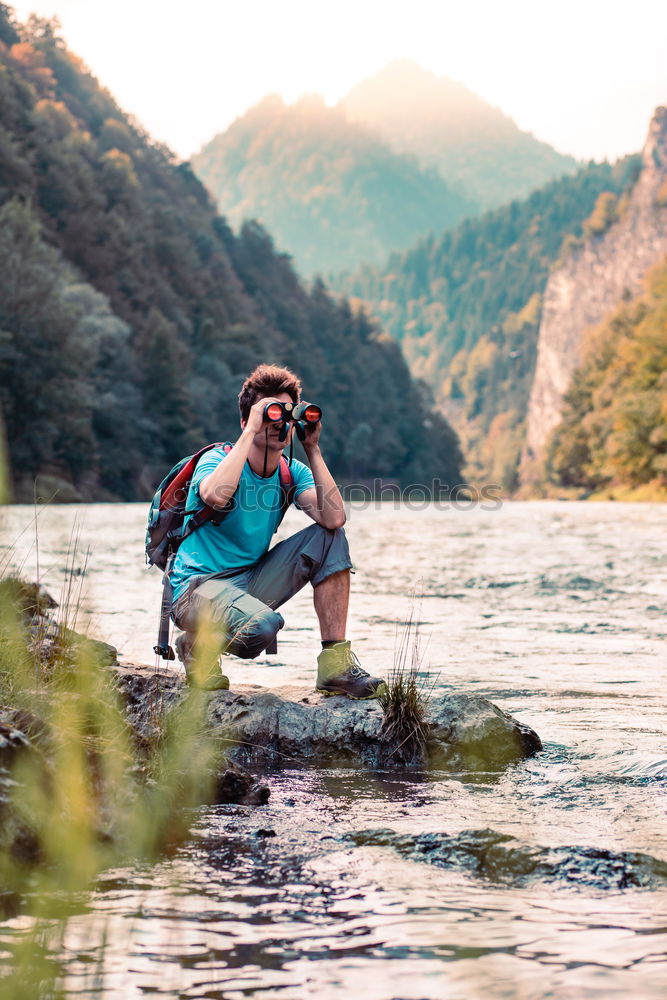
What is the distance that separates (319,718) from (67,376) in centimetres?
4546

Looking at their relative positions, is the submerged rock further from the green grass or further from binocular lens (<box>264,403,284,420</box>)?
binocular lens (<box>264,403,284,420</box>)

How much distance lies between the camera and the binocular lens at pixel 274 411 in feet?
20.1

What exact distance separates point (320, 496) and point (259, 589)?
0.65 meters

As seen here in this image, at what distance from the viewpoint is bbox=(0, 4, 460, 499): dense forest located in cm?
4894

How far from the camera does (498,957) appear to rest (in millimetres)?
3387

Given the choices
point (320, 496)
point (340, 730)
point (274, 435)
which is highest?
point (274, 435)

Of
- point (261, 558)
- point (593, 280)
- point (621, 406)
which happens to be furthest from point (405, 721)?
point (593, 280)

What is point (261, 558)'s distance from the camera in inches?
265

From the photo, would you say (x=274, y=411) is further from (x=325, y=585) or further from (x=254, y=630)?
(x=254, y=630)

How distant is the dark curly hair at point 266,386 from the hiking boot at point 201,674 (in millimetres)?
1324

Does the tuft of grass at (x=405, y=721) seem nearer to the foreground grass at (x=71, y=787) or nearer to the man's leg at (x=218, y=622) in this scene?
the man's leg at (x=218, y=622)

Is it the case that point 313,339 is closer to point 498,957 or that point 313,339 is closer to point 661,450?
point 661,450

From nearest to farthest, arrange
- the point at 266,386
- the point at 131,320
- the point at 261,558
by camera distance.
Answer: the point at 266,386 < the point at 261,558 < the point at 131,320

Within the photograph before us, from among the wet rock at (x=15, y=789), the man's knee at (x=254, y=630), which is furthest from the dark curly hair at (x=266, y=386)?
the wet rock at (x=15, y=789)
